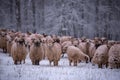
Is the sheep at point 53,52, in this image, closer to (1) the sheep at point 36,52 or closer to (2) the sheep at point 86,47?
(1) the sheep at point 36,52

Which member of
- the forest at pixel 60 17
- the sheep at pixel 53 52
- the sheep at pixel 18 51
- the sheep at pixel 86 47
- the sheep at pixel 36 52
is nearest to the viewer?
the sheep at pixel 18 51

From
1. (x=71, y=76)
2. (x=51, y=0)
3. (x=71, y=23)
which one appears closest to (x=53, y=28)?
(x=71, y=23)

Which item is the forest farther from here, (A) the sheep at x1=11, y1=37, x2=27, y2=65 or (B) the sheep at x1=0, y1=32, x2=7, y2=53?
(A) the sheep at x1=11, y1=37, x2=27, y2=65

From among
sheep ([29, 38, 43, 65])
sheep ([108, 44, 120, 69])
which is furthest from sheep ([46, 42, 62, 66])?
sheep ([108, 44, 120, 69])

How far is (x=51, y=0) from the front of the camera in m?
30.9

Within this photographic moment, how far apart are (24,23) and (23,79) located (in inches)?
797

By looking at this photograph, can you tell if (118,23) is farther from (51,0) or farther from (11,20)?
(51,0)

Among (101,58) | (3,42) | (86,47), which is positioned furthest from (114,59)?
(86,47)

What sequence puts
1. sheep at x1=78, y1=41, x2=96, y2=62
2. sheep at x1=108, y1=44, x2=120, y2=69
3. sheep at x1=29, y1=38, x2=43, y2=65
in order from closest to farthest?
1. sheep at x1=108, y1=44, x2=120, y2=69
2. sheep at x1=29, y1=38, x2=43, y2=65
3. sheep at x1=78, y1=41, x2=96, y2=62

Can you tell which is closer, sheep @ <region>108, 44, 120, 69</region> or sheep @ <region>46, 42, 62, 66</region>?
sheep @ <region>108, 44, 120, 69</region>

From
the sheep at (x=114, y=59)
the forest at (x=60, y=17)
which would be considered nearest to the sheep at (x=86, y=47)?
the forest at (x=60, y=17)

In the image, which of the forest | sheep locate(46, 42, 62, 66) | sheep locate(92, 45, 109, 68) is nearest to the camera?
sheep locate(92, 45, 109, 68)

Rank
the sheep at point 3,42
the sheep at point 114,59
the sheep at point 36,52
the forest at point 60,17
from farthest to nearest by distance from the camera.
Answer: the forest at point 60,17
the sheep at point 3,42
the sheep at point 36,52
the sheep at point 114,59

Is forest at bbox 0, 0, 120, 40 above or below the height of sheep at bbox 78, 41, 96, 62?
above
